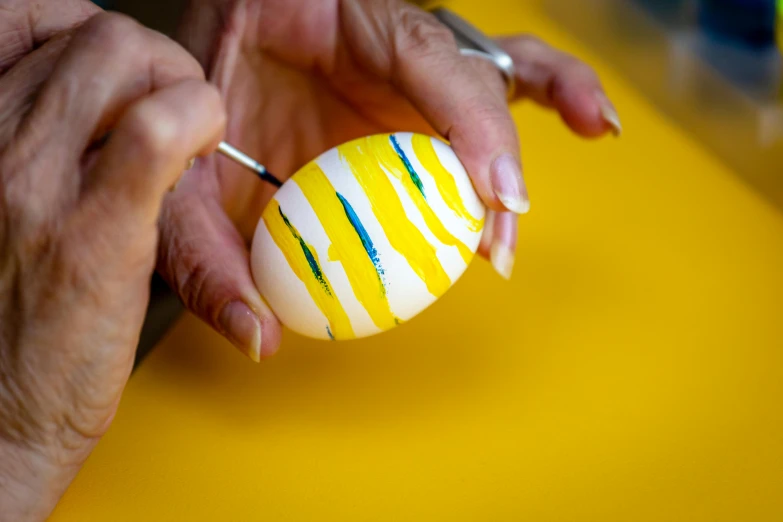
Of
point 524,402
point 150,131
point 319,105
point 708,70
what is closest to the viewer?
point 150,131

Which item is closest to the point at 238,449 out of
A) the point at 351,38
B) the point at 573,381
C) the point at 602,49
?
the point at 573,381

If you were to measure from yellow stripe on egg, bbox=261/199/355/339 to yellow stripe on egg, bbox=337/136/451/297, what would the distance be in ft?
0.29

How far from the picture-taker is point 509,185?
95cm

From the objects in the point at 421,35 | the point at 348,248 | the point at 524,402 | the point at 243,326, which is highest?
the point at 421,35

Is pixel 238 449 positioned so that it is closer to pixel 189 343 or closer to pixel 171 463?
pixel 171 463

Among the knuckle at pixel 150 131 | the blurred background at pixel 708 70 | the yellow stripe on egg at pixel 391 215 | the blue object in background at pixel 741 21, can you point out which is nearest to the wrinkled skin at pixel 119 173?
the knuckle at pixel 150 131

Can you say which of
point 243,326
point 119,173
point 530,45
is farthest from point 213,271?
point 530,45

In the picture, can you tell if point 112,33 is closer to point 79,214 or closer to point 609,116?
point 79,214

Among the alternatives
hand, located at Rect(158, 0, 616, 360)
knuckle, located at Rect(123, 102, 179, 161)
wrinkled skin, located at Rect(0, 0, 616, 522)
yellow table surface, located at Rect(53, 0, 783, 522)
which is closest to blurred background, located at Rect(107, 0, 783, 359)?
yellow table surface, located at Rect(53, 0, 783, 522)

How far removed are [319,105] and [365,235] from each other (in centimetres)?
48

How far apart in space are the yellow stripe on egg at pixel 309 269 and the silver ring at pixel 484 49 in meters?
0.47

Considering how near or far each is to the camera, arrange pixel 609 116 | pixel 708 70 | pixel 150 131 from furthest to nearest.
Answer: pixel 708 70 < pixel 609 116 < pixel 150 131

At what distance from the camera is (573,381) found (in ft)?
3.61

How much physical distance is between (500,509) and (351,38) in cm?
69
